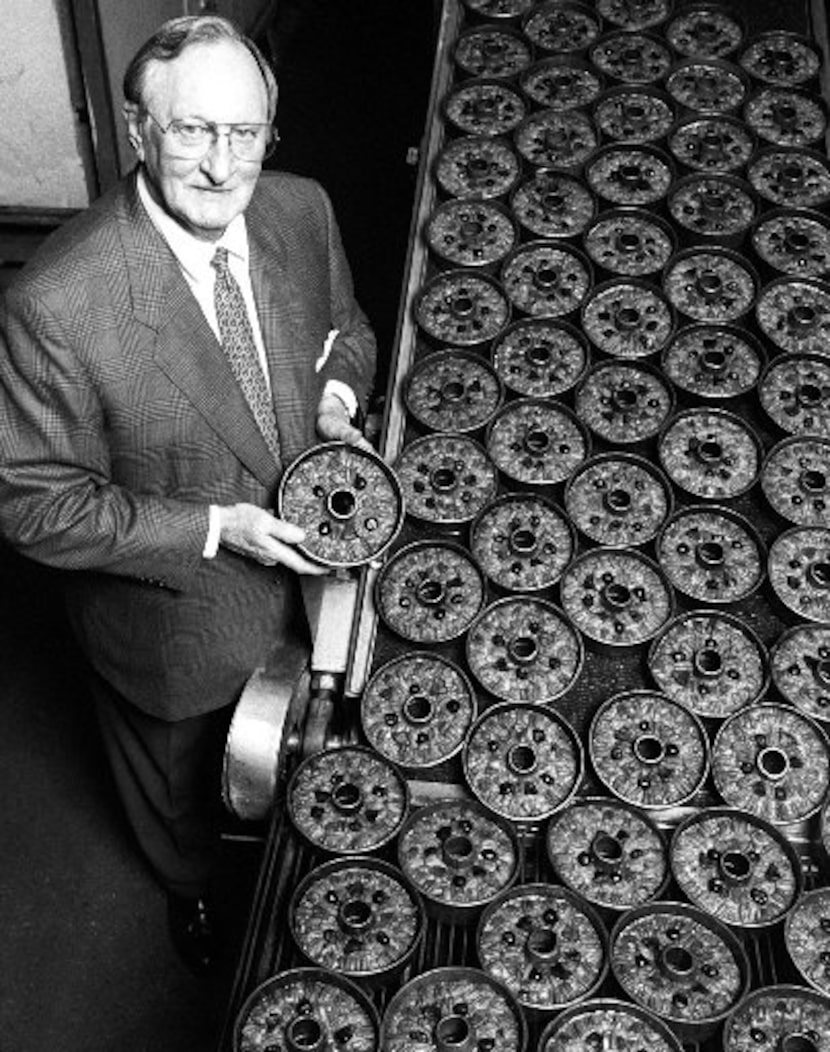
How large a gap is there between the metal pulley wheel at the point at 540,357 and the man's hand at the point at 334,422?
420 mm

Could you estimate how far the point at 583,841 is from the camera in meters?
2.29

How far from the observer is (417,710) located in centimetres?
247

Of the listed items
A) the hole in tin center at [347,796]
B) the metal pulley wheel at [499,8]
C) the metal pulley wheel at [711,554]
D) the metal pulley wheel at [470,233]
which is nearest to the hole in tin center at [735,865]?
the metal pulley wheel at [711,554]

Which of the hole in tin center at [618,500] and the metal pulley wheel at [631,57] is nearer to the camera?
the hole in tin center at [618,500]

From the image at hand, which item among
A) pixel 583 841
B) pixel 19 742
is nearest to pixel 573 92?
pixel 583 841

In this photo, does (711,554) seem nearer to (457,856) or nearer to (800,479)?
(800,479)

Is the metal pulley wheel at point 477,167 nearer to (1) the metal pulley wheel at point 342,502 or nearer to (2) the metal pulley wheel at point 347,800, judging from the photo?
(1) the metal pulley wheel at point 342,502

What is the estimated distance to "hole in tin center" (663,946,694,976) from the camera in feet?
6.90

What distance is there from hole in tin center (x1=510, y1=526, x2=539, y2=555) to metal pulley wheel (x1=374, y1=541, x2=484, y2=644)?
0.32 ft

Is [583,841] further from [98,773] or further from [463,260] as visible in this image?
[98,773]

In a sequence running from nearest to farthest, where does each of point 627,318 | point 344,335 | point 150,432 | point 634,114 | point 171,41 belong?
point 171,41, point 150,432, point 344,335, point 627,318, point 634,114

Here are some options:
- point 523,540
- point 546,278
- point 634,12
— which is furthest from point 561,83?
point 523,540

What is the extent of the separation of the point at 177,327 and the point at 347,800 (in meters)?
0.88

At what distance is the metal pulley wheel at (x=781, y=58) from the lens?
11.9 feet
